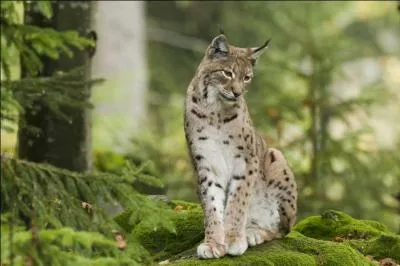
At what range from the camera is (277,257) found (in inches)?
237

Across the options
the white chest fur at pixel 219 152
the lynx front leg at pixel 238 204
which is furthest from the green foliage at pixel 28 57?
the lynx front leg at pixel 238 204

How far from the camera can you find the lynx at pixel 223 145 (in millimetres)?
6094

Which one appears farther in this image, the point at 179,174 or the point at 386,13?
the point at 386,13

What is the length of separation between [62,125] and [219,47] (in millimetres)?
2157

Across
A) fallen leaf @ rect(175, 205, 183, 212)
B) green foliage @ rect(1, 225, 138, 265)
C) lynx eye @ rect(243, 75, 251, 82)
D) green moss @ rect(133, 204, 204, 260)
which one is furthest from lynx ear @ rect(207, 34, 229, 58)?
green foliage @ rect(1, 225, 138, 265)

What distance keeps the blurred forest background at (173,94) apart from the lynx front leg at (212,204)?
1.41 ft

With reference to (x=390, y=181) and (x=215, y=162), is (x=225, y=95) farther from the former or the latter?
(x=390, y=181)

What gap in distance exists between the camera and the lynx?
6.09 metres

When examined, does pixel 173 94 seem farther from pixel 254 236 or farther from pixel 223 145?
pixel 223 145

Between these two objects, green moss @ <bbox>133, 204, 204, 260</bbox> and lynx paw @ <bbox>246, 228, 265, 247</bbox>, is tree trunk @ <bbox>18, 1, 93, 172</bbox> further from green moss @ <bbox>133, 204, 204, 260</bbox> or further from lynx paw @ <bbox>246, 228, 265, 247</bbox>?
lynx paw @ <bbox>246, 228, 265, 247</bbox>

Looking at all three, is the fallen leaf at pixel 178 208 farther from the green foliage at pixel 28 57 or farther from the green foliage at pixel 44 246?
the green foliage at pixel 44 246

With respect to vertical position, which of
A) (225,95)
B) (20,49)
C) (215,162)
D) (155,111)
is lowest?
(155,111)

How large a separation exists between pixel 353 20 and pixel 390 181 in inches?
339

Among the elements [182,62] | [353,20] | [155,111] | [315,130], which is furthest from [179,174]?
[353,20]
